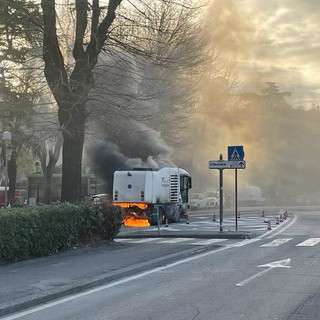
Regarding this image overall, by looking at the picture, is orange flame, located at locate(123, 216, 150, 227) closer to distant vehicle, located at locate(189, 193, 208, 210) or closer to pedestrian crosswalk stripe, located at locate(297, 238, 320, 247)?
pedestrian crosswalk stripe, located at locate(297, 238, 320, 247)

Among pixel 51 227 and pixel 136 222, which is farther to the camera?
pixel 136 222

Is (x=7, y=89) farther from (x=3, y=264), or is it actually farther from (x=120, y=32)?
(x=3, y=264)

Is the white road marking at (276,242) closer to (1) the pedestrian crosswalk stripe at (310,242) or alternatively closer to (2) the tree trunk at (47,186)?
(1) the pedestrian crosswalk stripe at (310,242)

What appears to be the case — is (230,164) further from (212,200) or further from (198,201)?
(212,200)

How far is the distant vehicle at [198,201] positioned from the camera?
4297 cm

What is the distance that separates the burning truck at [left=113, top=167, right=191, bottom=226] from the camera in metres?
25.0

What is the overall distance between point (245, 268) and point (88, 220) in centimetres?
457

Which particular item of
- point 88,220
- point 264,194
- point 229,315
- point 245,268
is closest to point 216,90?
point 264,194

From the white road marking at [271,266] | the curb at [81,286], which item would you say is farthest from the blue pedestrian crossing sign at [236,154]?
the white road marking at [271,266]

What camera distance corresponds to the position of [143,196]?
24.9 metres

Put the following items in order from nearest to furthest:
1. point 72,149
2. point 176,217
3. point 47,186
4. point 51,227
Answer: point 51,227
point 72,149
point 176,217
point 47,186

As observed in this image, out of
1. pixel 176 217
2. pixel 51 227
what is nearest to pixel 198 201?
pixel 176 217

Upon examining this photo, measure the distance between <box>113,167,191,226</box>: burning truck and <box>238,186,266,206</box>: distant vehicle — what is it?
27.2 meters

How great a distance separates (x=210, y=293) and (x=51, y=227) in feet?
16.3
